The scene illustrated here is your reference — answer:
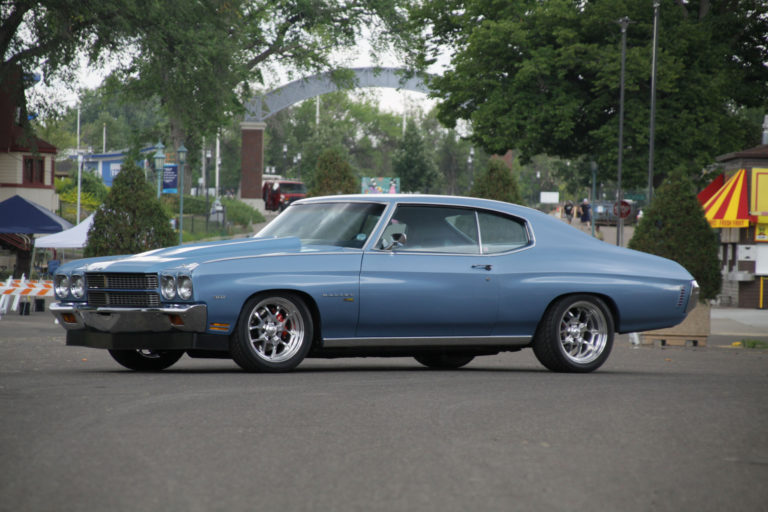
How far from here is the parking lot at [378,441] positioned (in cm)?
521

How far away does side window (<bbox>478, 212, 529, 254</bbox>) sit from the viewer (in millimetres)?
11062

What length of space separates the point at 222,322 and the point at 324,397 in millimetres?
1603

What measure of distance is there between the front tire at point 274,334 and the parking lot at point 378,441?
19 cm

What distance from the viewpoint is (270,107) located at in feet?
244

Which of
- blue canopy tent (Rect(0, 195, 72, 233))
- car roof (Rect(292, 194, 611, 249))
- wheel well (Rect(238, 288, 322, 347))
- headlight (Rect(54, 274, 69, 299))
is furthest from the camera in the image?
blue canopy tent (Rect(0, 195, 72, 233))

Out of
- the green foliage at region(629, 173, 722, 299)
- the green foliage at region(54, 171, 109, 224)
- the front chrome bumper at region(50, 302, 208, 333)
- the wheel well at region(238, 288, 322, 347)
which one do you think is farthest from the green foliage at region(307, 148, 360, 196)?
the front chrome bumper at region(50, 302, 208, 333)

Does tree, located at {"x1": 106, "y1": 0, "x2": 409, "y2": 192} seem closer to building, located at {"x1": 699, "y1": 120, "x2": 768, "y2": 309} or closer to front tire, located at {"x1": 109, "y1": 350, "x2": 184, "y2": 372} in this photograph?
building, located at {"x1": 699, "y1": 120, "x2": 768, "y2": 309}

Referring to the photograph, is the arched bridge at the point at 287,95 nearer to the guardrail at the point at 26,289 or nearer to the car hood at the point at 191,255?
the guardrail at the point at 26,289

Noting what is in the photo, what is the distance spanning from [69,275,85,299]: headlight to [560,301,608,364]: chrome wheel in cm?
425

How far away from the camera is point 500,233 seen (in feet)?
36.7

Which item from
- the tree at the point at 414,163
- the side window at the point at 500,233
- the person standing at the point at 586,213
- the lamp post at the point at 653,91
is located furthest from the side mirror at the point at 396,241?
the tree at the point at 414,163

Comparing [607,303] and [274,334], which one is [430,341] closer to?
[274,334]

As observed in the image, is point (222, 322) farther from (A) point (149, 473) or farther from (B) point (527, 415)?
(A) point (149, 473)

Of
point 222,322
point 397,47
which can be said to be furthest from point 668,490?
point 397,47
